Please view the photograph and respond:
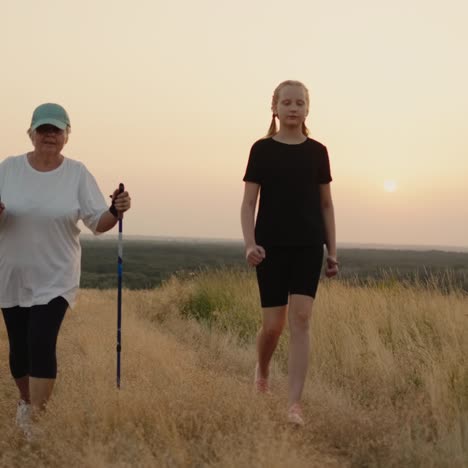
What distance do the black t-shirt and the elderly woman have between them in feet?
3.05

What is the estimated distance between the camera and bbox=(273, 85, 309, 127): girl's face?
563 cm

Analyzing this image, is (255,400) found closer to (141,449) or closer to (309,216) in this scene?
(141,449)

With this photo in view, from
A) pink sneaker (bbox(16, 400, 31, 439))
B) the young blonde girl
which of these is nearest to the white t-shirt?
pink sneaker (bbox(16, 400, 31, 439))

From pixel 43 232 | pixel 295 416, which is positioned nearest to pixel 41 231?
pixel 43 232

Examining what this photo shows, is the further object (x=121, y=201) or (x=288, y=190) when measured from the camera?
(x=288, y=190)

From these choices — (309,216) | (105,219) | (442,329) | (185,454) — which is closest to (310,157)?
(309,216)

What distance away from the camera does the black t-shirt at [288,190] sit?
5551mm

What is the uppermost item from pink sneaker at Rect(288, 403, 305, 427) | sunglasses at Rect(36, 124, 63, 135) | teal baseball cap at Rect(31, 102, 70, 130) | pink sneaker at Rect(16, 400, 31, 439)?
teal baseball cap at Rect(31, 102, 70, 130)

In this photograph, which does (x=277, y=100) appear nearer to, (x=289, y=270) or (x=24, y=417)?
(x=289, y=270)

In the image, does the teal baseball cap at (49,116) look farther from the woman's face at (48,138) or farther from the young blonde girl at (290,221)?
the young blonde girl at (290,221)

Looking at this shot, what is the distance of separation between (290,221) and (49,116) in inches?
65.4

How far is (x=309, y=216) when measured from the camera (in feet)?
18.3

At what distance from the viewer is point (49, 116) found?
5191 millimetres

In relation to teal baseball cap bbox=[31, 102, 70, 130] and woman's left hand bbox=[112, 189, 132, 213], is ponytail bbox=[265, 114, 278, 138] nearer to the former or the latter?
woman's left hand bbox=[112, 189, 132, 213]
